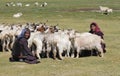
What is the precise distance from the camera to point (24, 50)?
1809 cm

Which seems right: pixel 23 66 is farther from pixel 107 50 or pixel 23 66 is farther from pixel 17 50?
pixel 107 50

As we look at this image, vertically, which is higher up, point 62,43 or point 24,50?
point 62,43

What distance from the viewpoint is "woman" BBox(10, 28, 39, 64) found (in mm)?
17875

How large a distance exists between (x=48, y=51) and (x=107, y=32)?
12.3 meters

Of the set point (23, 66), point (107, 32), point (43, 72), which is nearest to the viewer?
point (43, 72)

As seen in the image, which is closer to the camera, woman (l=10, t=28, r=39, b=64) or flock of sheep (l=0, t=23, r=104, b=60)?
woman (l=10, t=28, r=39, b=64)

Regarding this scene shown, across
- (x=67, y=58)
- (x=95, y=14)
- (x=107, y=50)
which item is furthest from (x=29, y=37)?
(x=95, y=14)

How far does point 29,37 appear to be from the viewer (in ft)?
61.0

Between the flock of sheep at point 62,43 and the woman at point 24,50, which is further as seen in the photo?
the flock of sheep at point 62,43

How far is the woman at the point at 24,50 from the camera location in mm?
17875

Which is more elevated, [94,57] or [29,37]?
[29,37]

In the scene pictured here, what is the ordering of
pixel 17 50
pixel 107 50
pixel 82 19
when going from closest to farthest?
pixel 17 50
pixel 107 50
pixel 82 19

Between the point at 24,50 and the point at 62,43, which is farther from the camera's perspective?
the point at 62,43

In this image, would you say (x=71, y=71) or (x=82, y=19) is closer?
(x=71, y=71)
